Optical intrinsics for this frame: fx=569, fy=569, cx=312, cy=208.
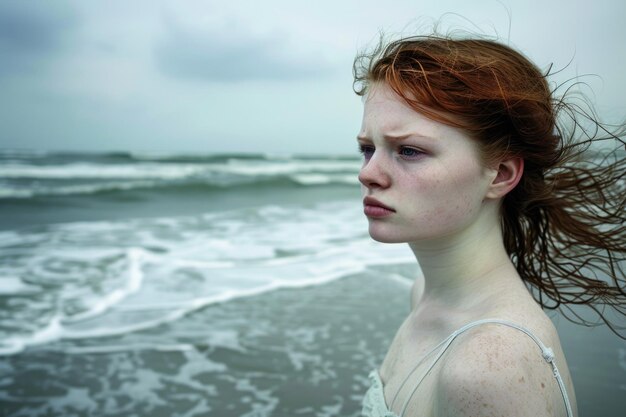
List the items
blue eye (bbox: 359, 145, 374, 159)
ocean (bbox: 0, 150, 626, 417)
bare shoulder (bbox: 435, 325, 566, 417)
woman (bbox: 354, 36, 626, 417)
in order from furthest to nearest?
1. ocean (bbox: 0, 150, 626, 417)
2. blue eye (bbox: 359, 145, 374, 159)
3. woman (bbox: 354, 36, 626, 417)
4. bare shoulder (bbox: 435, 325, 566, 417)

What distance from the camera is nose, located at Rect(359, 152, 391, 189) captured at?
1.91 metres

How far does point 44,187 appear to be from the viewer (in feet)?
70.3

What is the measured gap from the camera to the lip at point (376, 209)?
192cm

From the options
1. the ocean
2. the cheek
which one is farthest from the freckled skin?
the ocean

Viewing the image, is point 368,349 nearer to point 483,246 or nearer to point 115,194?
point 483,246

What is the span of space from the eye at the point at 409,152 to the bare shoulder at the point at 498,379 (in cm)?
60

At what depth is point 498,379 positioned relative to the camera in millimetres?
1452

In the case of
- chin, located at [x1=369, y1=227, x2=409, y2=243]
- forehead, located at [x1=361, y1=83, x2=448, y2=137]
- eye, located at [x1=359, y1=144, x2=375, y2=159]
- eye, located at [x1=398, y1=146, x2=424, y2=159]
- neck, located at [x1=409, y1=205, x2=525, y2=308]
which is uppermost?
forehead, located at [x1=361, y1=83, x2=448, y2=137]

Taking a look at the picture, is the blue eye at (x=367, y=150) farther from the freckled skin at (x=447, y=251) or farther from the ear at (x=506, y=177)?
the ear at (x=506, y=177)

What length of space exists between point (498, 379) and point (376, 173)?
0.77 meters

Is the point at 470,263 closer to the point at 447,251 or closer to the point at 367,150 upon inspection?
the point at 447,251

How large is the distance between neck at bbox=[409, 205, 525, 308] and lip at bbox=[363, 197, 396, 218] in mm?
222

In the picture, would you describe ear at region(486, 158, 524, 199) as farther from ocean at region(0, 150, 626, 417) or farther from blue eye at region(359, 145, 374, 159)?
ocean at region(0, 150, 626, 417)

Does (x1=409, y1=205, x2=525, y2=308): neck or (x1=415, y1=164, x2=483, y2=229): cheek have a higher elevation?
(x1=415, y1=164, x2=483, y2=229): cheek
